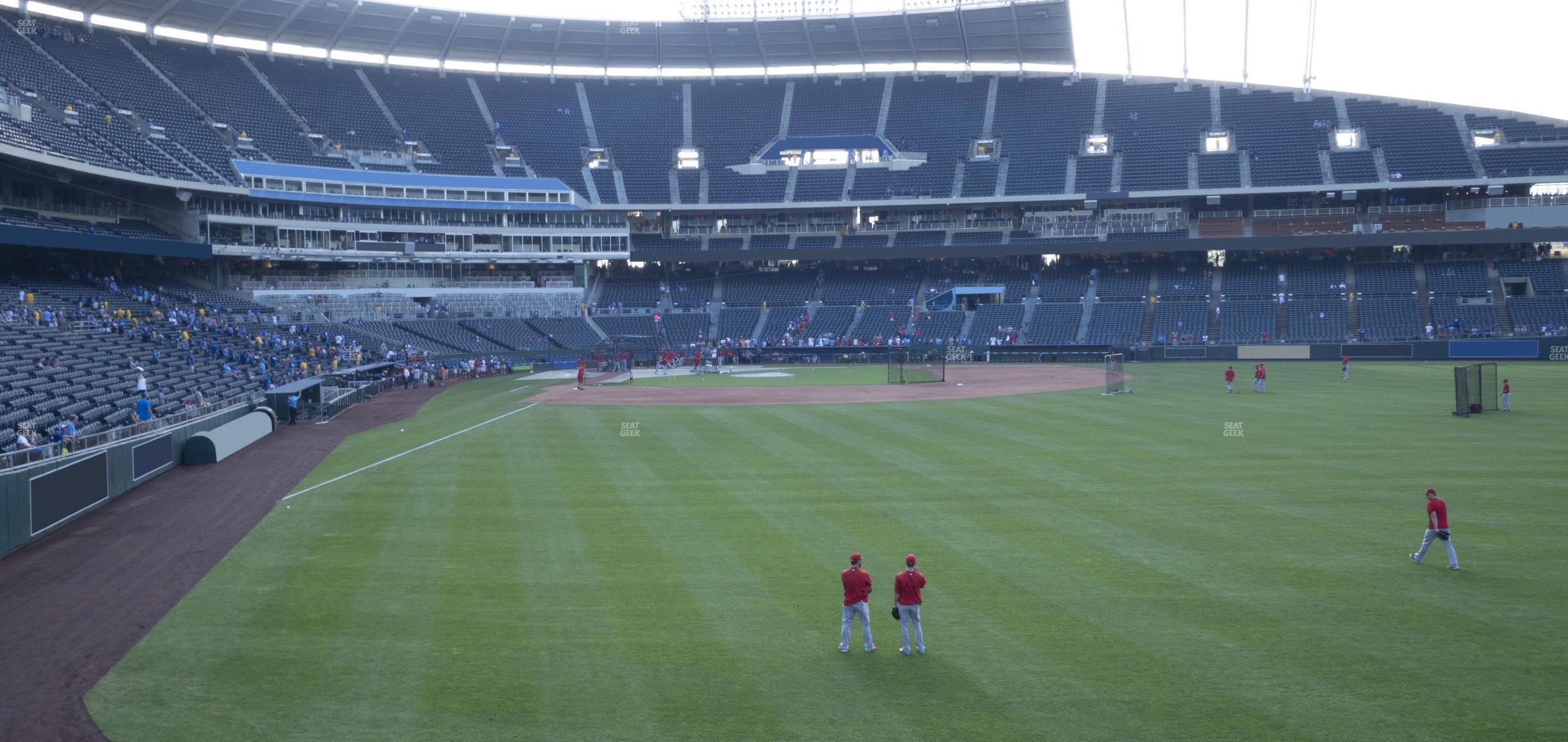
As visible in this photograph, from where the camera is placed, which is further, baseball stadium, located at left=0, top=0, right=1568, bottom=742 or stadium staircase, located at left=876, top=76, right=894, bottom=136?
stadium staircase, located at left=876, top=76, right=894, bottom=136

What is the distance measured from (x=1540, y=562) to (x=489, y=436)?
2671 centimetres

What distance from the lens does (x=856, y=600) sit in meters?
12.1

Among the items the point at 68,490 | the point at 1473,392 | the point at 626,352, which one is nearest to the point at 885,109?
the point at 626,352

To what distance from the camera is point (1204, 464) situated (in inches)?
937

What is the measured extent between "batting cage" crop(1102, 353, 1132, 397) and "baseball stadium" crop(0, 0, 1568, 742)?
5.23 ft

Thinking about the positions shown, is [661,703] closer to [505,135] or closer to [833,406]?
[833,406]

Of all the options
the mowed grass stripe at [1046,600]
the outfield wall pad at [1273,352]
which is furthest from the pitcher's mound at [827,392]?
the mowed grass stripe at [1046,600]

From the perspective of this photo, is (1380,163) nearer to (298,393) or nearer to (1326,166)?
(1326,166)

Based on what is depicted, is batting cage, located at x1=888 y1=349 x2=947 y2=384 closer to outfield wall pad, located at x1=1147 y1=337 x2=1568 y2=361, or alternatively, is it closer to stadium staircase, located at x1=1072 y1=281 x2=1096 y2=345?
stadium staircase, located at x1=1072 y1=281 x2=1096 y2=345

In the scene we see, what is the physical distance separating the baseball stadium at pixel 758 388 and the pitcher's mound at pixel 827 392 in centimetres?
68

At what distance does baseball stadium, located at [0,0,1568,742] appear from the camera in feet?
38.6

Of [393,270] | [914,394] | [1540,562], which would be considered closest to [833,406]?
[914,394]

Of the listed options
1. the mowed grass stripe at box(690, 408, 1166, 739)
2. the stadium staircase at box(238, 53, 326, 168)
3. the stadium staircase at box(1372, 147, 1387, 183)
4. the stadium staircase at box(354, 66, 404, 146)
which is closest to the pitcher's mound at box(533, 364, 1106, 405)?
the mowed grass stripe at box(690, 408, 1166, 739)

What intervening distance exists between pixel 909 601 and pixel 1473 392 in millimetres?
28643
